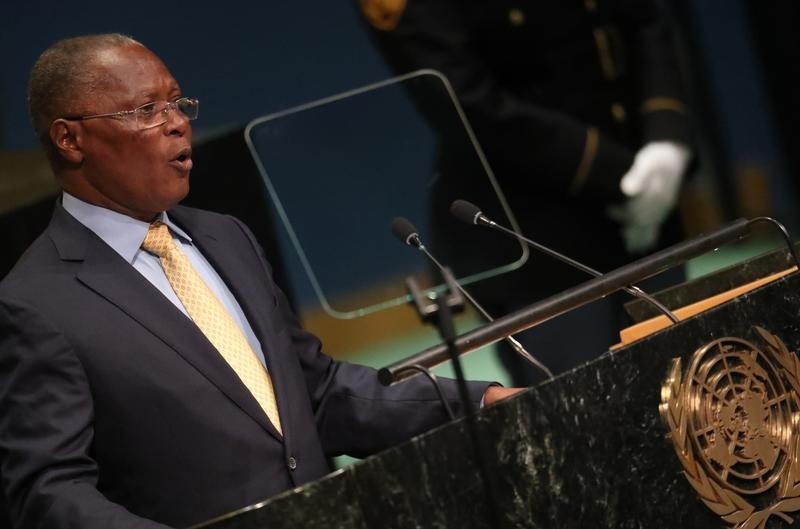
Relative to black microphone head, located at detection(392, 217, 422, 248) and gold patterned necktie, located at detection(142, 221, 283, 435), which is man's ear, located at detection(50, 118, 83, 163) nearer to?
gold patterned necktie, located at detection(142, 221, 283, 435)

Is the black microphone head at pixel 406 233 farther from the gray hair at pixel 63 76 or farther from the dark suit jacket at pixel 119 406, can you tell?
the gray hair at pixel 63 76

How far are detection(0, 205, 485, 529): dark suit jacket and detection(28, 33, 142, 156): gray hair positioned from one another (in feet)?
0.65

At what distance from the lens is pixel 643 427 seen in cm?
223

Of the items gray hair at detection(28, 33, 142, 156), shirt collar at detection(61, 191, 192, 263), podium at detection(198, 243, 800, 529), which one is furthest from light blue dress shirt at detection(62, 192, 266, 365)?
podium at detection(198, 243, 800, 529)

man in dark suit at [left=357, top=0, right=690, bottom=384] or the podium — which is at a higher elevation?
man in dark suit at [left=357, top=0, right=690, bottom=384]

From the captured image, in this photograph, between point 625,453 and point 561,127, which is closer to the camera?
point 625,453

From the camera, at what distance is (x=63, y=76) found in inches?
103

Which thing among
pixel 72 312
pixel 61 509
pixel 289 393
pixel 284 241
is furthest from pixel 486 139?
pixel 61 509

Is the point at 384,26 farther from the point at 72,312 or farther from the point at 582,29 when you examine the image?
the point at 72,312

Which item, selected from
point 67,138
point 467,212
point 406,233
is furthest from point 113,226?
point 467,212

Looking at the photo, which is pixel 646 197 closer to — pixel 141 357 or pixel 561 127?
pixel 561 127

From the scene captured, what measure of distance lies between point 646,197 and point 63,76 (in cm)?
209

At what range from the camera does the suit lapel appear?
248 centimetres

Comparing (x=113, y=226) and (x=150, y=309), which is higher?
(x=113, y=226)
